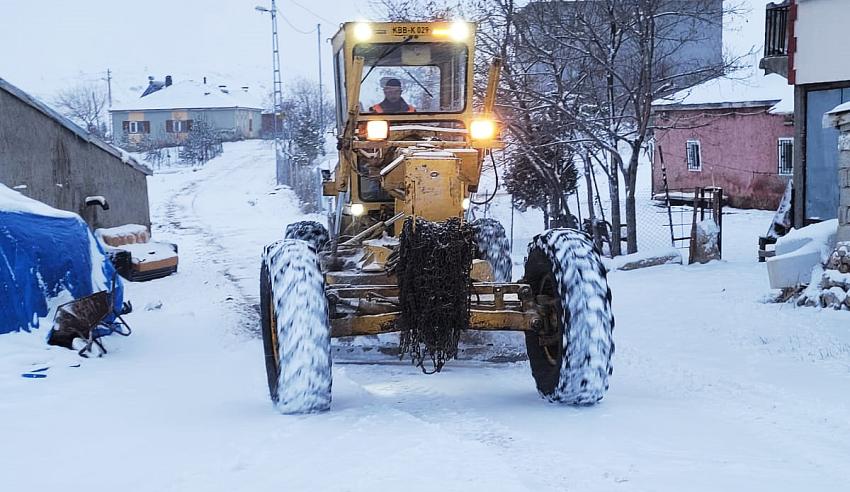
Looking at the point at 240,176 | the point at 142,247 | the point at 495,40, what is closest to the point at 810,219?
the point at 495,40

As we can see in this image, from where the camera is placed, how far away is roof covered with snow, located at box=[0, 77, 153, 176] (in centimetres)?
1546

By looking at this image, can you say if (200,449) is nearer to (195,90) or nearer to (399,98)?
(399,98)

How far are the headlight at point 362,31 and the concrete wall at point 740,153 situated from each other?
65.3 feet

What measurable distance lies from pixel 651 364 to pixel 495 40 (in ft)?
35.2

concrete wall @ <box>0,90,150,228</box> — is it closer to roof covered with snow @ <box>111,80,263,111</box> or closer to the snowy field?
the snowy field

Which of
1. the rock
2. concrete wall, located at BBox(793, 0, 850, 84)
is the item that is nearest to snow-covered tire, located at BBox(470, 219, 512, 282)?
the rock

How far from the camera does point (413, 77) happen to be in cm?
879

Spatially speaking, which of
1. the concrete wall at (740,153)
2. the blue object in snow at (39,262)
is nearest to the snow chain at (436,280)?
the blue object in snow at (39,262)

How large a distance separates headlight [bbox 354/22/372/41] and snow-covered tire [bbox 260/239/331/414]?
280cm

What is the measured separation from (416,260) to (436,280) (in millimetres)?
180

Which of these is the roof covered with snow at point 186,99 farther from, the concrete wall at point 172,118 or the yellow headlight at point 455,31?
the yellow headlight at point 455,31

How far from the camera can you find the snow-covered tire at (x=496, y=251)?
926cm

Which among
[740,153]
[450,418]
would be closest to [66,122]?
[450,418]

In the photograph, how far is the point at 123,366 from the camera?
9250 millimetres
